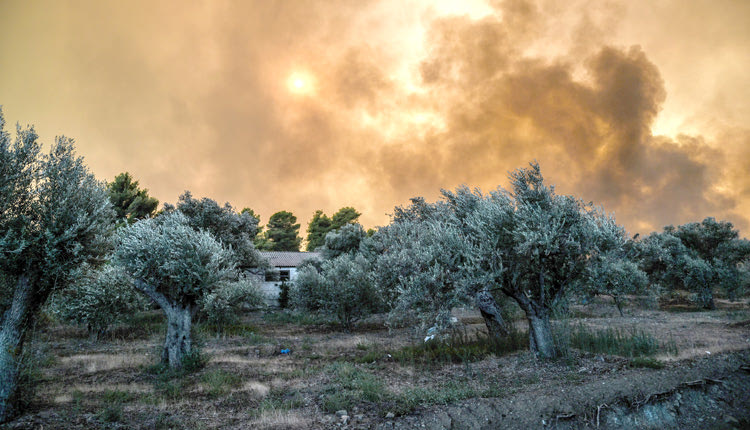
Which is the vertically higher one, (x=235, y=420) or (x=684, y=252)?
(x=684, y=252)

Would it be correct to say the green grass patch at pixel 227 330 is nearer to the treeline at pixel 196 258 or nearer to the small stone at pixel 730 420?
the treeline at pixel 196 258

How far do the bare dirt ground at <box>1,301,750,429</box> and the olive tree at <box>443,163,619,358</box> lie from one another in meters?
2.93

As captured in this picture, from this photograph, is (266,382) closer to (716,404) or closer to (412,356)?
(412,356)

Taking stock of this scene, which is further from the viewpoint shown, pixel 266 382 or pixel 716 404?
pixel 266 382

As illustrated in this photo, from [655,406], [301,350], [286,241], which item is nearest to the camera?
[655,406]

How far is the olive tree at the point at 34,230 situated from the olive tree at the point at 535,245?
15.4 meters

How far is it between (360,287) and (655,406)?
2371cm

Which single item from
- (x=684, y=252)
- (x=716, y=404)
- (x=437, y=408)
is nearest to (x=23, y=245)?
(x=437, y=408)

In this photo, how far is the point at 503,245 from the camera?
53.1ft

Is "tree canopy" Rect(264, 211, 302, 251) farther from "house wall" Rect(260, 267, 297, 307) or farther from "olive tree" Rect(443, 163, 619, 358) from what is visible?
"olive tree" Rect(443, 163, 619, 358)

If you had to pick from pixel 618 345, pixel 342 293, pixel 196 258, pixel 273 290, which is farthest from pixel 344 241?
pixel 618 345

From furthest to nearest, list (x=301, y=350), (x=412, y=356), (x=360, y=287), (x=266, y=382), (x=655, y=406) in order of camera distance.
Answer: (x=360, y=287), (x=301, y=350), (x=412, y=356), (x=266, y=382), (x=655, y=406)

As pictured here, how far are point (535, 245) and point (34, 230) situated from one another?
19088 mm

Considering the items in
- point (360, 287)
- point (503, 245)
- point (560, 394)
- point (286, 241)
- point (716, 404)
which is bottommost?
point (716, 404)
